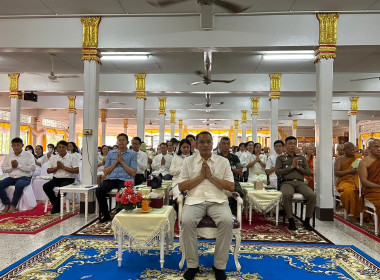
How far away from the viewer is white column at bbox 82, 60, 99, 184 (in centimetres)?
652

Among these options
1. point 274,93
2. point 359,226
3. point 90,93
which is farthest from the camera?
point 274,93

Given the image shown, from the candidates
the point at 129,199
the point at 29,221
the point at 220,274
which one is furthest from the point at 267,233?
the point at 29,221

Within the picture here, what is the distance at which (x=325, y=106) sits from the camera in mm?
6270

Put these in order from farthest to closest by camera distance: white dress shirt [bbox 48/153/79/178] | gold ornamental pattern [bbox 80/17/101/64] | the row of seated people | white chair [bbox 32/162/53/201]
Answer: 1. white chair [bbox 32/162/53/201]
2. white dress shirt [bbox 48/153/79/178]
3. gold ornamental pattern [bbox 80/17/101/64]
4. the row of seated people

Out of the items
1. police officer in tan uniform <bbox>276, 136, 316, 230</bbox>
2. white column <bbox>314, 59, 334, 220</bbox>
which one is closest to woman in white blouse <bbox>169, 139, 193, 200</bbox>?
police officer in tan uniform <bbox>276, 136, 316, 230</bbox>

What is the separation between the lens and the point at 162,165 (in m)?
7.21

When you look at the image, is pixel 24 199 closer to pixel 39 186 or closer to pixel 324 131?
pixel 39 186

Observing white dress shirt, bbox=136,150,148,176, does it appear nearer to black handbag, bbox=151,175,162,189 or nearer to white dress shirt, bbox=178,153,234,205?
black handbag, bbox=151,175,162,189

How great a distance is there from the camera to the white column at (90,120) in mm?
6520

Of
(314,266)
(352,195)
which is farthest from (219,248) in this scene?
(352,195)

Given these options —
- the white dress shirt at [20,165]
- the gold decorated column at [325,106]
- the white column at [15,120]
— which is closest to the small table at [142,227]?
the gold decorated column at [325,106]

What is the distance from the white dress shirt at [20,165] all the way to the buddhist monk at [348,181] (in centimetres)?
631

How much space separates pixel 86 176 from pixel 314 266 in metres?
4.68

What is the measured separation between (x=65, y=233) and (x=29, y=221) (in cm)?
120
